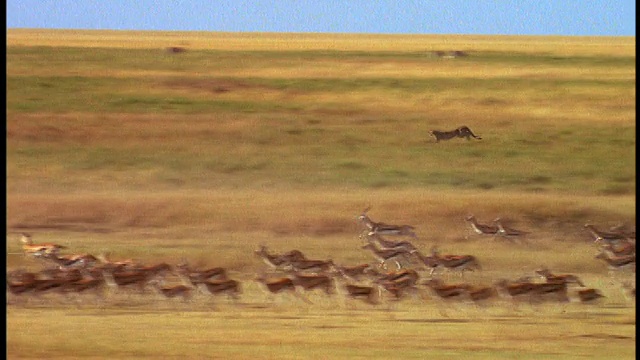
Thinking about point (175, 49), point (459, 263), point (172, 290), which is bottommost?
point (172, 290)

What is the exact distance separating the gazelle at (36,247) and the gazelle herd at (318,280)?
16mm

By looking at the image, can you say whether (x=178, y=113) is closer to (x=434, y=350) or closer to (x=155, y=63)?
(x=155, y=63)

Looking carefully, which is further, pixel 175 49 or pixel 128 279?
pixel 175 49

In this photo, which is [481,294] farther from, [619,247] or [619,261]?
[619,247]

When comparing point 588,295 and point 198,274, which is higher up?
point 198,274

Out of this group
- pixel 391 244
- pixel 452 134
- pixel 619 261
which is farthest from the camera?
pixel 452 134

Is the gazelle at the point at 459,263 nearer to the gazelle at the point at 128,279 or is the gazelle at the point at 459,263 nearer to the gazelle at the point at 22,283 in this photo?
the gazelle at the point at 128,279

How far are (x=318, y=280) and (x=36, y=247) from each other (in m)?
2.91

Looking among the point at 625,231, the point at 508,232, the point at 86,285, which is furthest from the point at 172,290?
the point at 625,231

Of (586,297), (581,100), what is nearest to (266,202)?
(586,297)

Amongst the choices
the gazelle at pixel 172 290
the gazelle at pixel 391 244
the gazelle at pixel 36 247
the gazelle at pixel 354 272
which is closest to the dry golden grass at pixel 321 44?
the gazelle at pixel 36 247

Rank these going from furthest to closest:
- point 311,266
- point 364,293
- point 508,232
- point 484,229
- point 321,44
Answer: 1. point 321,44
2. point 508,232
3. point 484,229
4. point 311,266
5. point 364,293

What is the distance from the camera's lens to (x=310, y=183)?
16.8 m

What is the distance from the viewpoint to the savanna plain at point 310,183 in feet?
32.7
